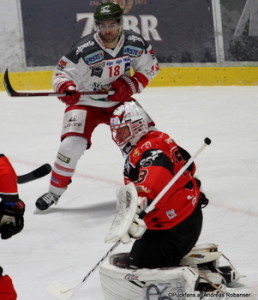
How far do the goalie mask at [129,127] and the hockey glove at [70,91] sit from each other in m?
1.42

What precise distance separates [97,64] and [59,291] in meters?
1.87

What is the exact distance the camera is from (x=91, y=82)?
5.29 meters

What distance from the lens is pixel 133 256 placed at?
350 cm

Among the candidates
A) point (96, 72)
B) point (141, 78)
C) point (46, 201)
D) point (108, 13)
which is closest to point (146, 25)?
point (141, 78)

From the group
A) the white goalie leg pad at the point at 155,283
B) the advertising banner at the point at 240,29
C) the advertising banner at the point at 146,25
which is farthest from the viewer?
the advertising banner at the point at 146,25

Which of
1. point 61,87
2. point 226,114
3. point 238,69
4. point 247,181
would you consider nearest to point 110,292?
point 61,87

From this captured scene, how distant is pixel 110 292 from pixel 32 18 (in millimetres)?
5974

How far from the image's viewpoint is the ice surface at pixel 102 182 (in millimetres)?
4145

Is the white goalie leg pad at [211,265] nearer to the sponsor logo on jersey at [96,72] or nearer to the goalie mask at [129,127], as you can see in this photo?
the goalie mask at [129,127]

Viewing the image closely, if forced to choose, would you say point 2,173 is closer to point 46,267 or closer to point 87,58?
point 46,267

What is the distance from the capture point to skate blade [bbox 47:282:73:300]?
3.65 m

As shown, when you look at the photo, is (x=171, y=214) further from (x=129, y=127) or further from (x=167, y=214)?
(x=129, y=127)

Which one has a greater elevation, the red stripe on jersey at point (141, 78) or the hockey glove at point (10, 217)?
the hockey glove at point (10, 217)

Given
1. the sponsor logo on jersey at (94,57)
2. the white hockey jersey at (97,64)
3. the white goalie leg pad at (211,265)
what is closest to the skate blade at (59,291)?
the white goalie leg pad at (211,265)
